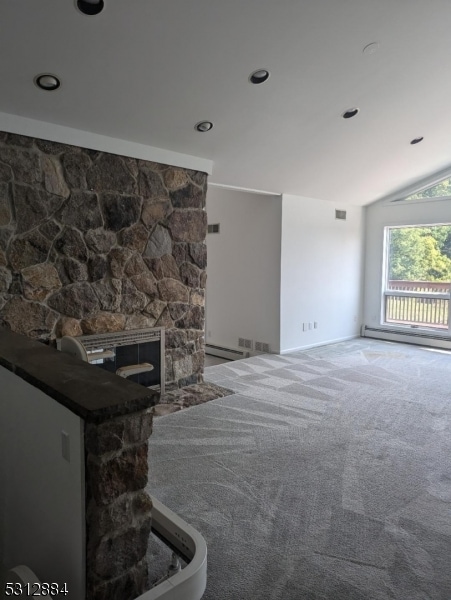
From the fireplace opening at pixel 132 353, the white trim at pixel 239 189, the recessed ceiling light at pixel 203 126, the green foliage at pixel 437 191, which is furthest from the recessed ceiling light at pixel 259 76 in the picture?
the green foliage at pixel 437 191

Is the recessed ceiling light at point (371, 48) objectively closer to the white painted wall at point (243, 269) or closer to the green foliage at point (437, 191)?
the white painted wall at point (243, 269)

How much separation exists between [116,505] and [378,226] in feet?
22.8

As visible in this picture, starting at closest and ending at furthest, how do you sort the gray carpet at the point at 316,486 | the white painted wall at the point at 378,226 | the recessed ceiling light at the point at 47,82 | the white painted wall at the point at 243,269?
the gray carpet at the point at 316,486 < the recessed ceiling light at the point at 47,82 < the white painted wall at the point at 243,269 < the white painted wall at the point at 378,226

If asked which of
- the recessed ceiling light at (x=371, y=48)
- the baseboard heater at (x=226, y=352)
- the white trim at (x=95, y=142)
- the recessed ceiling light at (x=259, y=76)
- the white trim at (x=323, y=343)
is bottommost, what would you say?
the baseboard heater at (x=226, y=352)

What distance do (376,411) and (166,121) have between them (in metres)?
3.16

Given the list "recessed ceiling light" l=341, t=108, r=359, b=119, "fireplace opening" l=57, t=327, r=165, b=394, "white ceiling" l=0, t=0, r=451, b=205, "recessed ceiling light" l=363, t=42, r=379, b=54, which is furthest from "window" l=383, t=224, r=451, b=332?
"fireplace opening" l=57, t=327, r=165, b=394

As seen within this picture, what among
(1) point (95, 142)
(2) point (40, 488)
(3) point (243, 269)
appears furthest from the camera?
(3) point (243, 269)

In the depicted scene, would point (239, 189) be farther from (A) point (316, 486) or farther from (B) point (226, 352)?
(A) point (316, 486)

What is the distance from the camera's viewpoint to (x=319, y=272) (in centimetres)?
665

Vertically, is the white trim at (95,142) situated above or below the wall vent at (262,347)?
above

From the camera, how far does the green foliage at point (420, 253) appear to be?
6719 mm

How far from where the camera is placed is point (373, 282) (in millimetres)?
7504

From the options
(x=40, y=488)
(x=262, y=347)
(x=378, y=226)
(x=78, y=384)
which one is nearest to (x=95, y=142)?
(x=78, y=384)

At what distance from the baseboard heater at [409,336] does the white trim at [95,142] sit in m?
4.45
